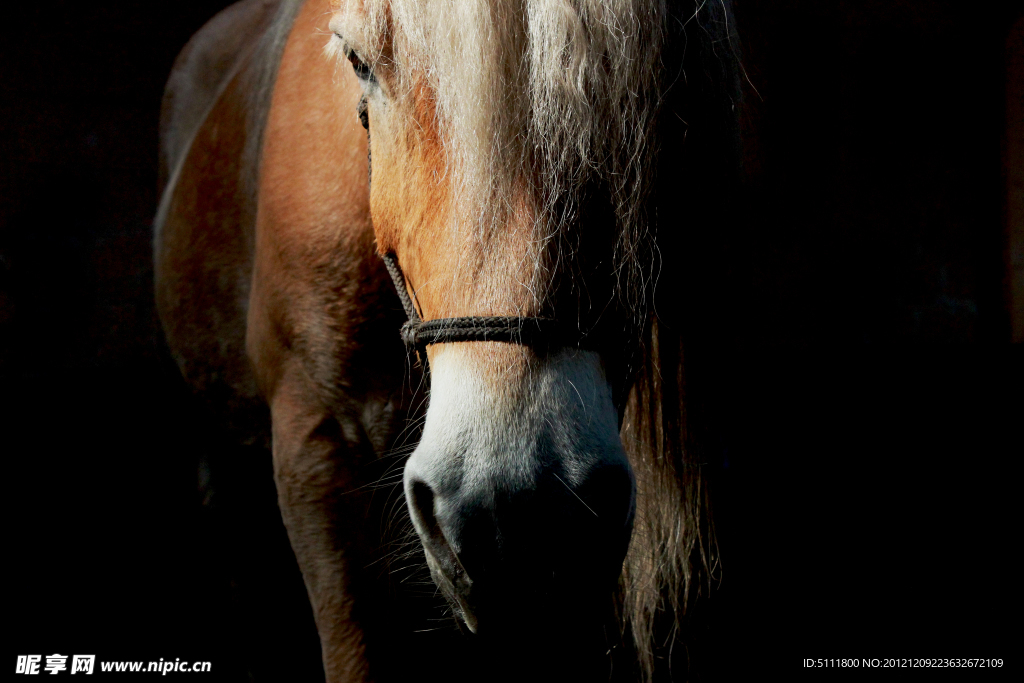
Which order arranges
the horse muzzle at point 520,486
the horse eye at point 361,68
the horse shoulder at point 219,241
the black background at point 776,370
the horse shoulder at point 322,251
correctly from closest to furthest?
the horse muzzle at point 520,486
the horse eye at point 361,68
the horse shoulder at point 322,251
the horse shoulder at point 219,241
the black background at point 776,370

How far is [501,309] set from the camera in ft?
1.98

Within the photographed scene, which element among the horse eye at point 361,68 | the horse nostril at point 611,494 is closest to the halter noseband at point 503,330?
the horse nostril at point 611,494

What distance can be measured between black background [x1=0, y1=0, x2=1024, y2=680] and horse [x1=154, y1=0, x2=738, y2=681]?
2.57 ft

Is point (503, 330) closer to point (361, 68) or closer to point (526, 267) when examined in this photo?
point (526, 267)

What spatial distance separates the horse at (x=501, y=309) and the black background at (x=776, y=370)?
784 mm

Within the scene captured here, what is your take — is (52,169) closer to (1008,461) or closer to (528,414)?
(528,414)

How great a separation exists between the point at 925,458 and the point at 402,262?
2.36 metres

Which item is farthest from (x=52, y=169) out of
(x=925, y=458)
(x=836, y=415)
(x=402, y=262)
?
(x=925, y=458)

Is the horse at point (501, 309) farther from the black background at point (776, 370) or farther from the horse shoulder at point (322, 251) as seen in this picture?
the black background at point (776, 370)

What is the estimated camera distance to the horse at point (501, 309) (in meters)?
0.59

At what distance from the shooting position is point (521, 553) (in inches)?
22.5

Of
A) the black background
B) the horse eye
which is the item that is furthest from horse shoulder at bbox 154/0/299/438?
the horse eye

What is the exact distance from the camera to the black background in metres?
1.93

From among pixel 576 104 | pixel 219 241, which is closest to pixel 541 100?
pixel 576 104
